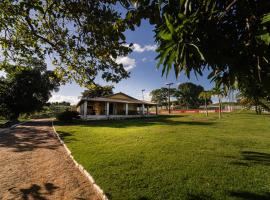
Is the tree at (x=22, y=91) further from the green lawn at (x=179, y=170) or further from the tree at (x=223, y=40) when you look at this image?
the tree at (x=223, y=40)

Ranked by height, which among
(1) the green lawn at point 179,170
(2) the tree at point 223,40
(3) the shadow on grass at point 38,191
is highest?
(2) the tree at point 223,40

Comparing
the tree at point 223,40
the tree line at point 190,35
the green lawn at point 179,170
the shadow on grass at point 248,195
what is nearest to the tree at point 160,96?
the green lawn at point 179,170

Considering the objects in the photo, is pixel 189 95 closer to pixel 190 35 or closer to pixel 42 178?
pixel 42 178

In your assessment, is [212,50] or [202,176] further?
[202,176]

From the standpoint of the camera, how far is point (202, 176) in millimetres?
5629

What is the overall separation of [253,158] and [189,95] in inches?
3030

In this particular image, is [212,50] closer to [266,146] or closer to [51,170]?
[51,170]

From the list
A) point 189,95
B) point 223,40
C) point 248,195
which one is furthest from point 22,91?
point 189,95

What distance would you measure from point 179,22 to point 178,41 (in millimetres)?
349

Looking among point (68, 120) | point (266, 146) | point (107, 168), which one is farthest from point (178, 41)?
point (68, 120)

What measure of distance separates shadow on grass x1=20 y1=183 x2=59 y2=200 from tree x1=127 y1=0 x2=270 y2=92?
448cm

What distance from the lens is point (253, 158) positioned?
7.48 metres

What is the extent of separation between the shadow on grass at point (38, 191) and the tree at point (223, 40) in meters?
4.48

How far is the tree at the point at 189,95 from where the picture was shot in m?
81.2
